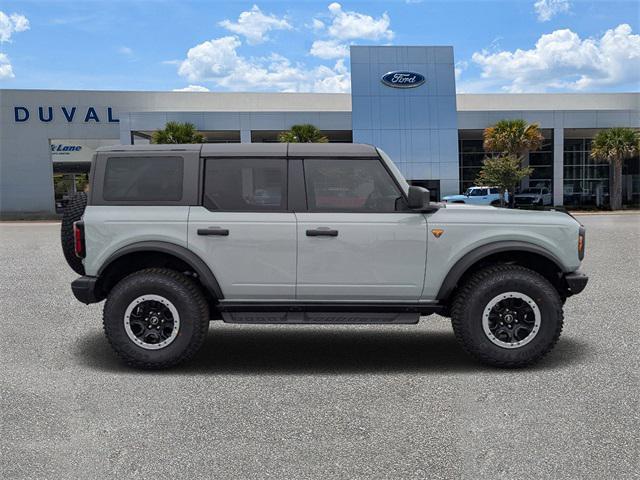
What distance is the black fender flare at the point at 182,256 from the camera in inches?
198

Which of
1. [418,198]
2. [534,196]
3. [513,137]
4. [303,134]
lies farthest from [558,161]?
[418,198]

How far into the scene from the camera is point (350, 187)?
5145 millimetres

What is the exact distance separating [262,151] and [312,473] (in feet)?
9.58

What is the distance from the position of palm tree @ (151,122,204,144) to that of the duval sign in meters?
8.34

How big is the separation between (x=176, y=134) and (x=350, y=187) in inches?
1244

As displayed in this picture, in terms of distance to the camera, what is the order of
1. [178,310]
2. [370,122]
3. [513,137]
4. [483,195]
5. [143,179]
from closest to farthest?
[178,310] < [143,179] < [483,195] < [513,137] < [370,122]

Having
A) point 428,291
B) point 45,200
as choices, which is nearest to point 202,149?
point 428,291

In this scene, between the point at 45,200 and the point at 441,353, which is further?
the point at 45,200

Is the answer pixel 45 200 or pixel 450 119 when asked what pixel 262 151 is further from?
pixel 45 200

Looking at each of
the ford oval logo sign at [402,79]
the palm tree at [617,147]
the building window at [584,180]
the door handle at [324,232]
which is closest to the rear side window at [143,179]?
the door handle at [324,232]

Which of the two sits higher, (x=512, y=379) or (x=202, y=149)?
(x=202, y=149)

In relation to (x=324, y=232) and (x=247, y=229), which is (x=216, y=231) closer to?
(x=247, y=229)

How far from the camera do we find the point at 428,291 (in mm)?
5117

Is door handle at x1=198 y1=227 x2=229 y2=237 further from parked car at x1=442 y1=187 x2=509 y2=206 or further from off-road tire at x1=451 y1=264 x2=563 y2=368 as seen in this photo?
parked car at x1=442 y1=187 x2=509 y2=206
